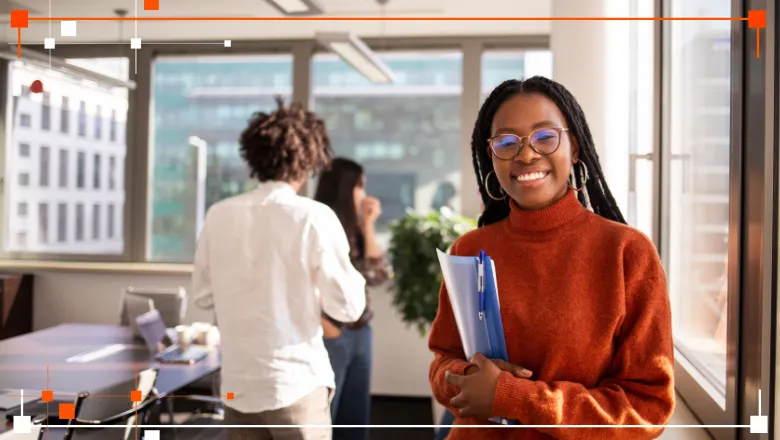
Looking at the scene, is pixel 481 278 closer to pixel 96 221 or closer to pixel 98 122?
pixel 98 122

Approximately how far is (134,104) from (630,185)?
111 centimetres

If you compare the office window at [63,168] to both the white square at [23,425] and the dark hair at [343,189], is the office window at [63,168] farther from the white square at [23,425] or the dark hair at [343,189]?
the dark hair at [343,189]

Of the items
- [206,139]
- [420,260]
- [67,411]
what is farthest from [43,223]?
[206,139]

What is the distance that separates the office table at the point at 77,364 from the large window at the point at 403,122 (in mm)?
2179

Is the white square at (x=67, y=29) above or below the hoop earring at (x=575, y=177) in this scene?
above

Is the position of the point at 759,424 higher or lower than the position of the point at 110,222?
lower

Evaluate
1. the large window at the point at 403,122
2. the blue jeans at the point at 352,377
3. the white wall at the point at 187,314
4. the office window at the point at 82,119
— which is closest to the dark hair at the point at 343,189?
the blue jeans at the point at 352,377

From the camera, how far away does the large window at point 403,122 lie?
4.43 metres

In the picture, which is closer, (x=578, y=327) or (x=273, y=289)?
(x=578, y=327)

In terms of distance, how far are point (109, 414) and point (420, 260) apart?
2.00 meters

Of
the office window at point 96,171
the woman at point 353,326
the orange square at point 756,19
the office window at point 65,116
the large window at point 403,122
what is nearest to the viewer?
the orange square at point 756,19

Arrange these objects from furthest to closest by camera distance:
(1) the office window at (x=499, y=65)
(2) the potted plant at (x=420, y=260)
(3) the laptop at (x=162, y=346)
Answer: (1) the office window at (x=499, y=65) → (2) the potted plant at (x=420, y=260) → (3) the laptop at (x=162, y=346)

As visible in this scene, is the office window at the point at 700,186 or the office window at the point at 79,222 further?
the office window at the point at 79,222

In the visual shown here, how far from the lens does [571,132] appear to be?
88 cm
